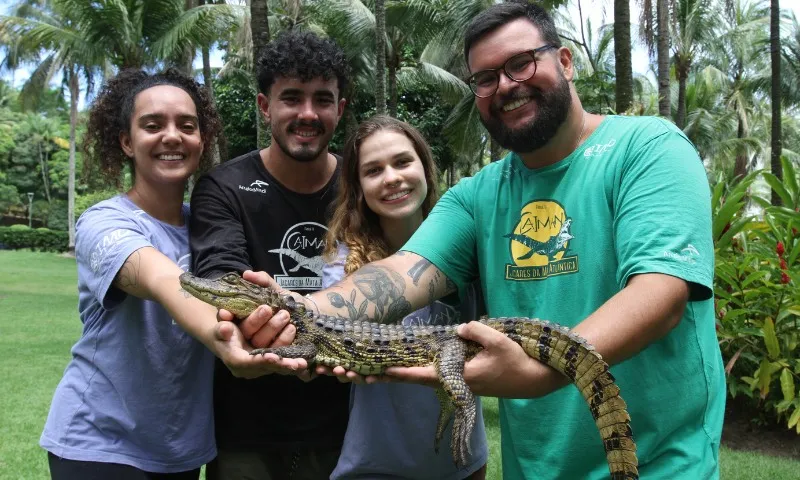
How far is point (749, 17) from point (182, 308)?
141ft

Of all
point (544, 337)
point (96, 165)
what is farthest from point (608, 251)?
point (96, 165)

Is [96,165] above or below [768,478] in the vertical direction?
above

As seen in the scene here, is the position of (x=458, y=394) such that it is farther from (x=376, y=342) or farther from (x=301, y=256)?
(x=301, y=256)

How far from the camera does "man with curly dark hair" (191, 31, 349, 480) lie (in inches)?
124

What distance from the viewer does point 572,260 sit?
7.22 feet

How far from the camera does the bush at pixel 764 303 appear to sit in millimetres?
6547

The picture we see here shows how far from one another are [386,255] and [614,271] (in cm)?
127

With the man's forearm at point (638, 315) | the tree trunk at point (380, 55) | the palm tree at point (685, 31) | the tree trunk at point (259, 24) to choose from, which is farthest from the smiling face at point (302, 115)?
the palm tree at point (685, 31)

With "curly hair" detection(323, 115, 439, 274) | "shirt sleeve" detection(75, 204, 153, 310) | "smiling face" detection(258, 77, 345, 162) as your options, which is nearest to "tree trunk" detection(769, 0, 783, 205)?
"curly hair" detection(323, 115, 439, 274)

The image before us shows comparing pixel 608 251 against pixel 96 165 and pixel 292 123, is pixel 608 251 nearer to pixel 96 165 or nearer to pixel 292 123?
pixel 292 123

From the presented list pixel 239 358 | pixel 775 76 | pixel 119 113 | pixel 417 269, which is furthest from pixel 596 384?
pixel 775 76

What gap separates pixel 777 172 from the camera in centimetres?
1619

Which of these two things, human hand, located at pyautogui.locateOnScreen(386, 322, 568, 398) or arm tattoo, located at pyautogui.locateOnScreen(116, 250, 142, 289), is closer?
human hand, located at pyautogui.locateOnScreen(386, 322, 568, 398)

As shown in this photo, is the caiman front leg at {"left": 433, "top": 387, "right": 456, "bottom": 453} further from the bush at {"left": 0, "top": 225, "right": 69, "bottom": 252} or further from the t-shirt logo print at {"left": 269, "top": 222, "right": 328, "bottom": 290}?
the bush at {"left": 0, "top": 225, "right": 69, "bottom": 252}
